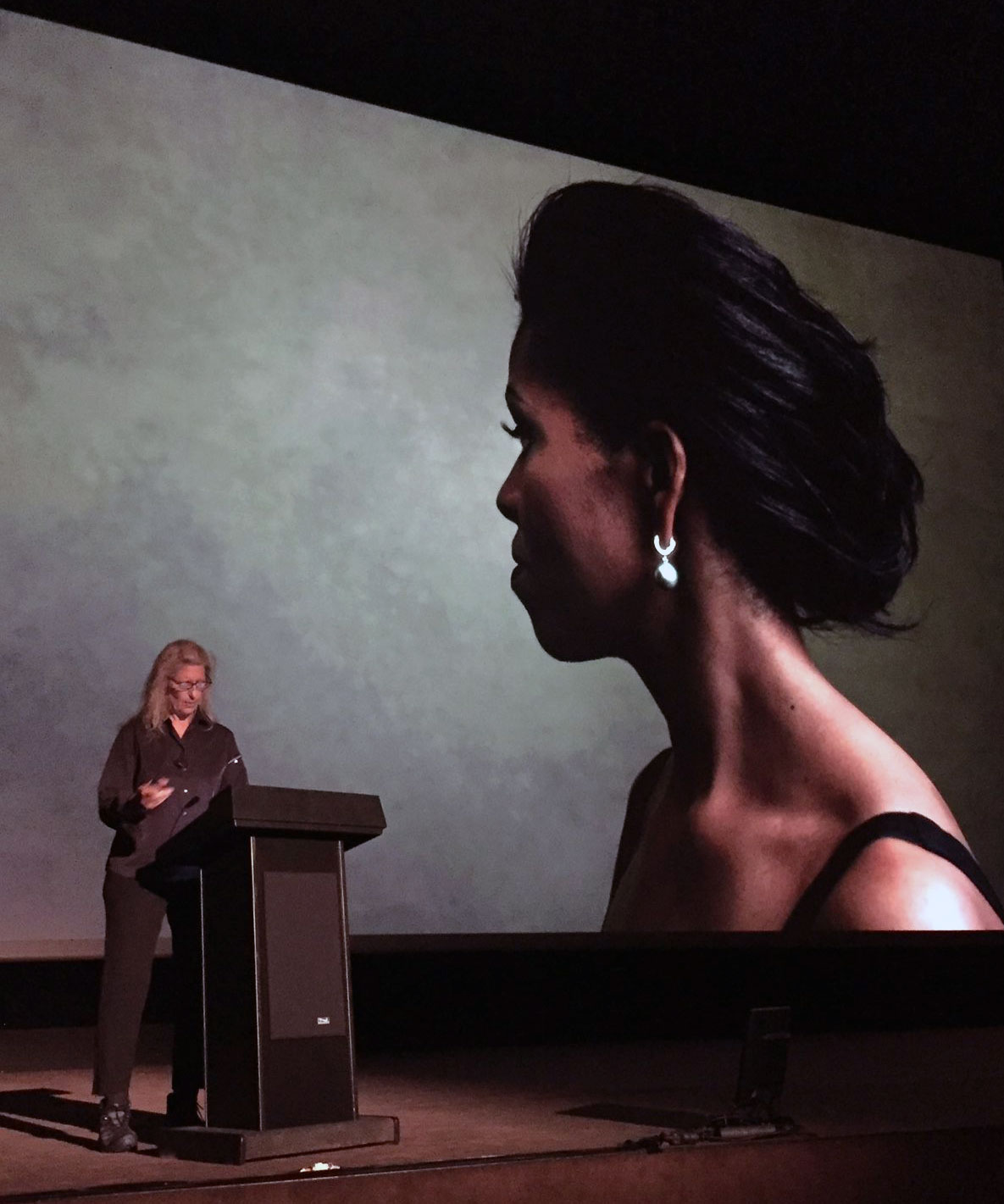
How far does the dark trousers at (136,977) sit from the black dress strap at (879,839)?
2508 mm

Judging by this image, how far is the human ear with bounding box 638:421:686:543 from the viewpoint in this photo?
→ 16.0 feet

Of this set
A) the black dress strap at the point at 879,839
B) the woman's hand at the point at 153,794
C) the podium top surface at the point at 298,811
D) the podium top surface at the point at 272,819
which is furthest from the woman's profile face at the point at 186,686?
the black dress strap at the point at 879,839

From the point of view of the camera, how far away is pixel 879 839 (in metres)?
4.73

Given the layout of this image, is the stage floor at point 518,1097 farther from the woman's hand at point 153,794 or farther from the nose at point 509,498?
the nose at point 509,498

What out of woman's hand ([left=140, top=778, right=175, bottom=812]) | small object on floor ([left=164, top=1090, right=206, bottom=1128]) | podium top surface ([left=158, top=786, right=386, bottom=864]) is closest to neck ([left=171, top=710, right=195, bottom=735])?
woman's hand ([left=140, top=778, right=175, bottom=812])

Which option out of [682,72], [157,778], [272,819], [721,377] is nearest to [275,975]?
[272,819]

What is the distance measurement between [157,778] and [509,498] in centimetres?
229

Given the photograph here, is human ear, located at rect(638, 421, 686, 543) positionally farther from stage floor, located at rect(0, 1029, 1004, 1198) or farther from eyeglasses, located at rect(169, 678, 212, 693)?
eyeglasses, located at rect(169, 678, 212, 693)

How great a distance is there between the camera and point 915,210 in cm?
617

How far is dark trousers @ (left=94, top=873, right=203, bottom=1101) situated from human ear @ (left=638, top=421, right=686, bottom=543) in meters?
2.64

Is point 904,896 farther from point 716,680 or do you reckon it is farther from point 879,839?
point 716,680

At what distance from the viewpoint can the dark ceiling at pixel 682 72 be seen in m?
4.85

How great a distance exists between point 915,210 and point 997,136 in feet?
1.69

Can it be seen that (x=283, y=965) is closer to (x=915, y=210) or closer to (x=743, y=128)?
(x=743, y=128)
